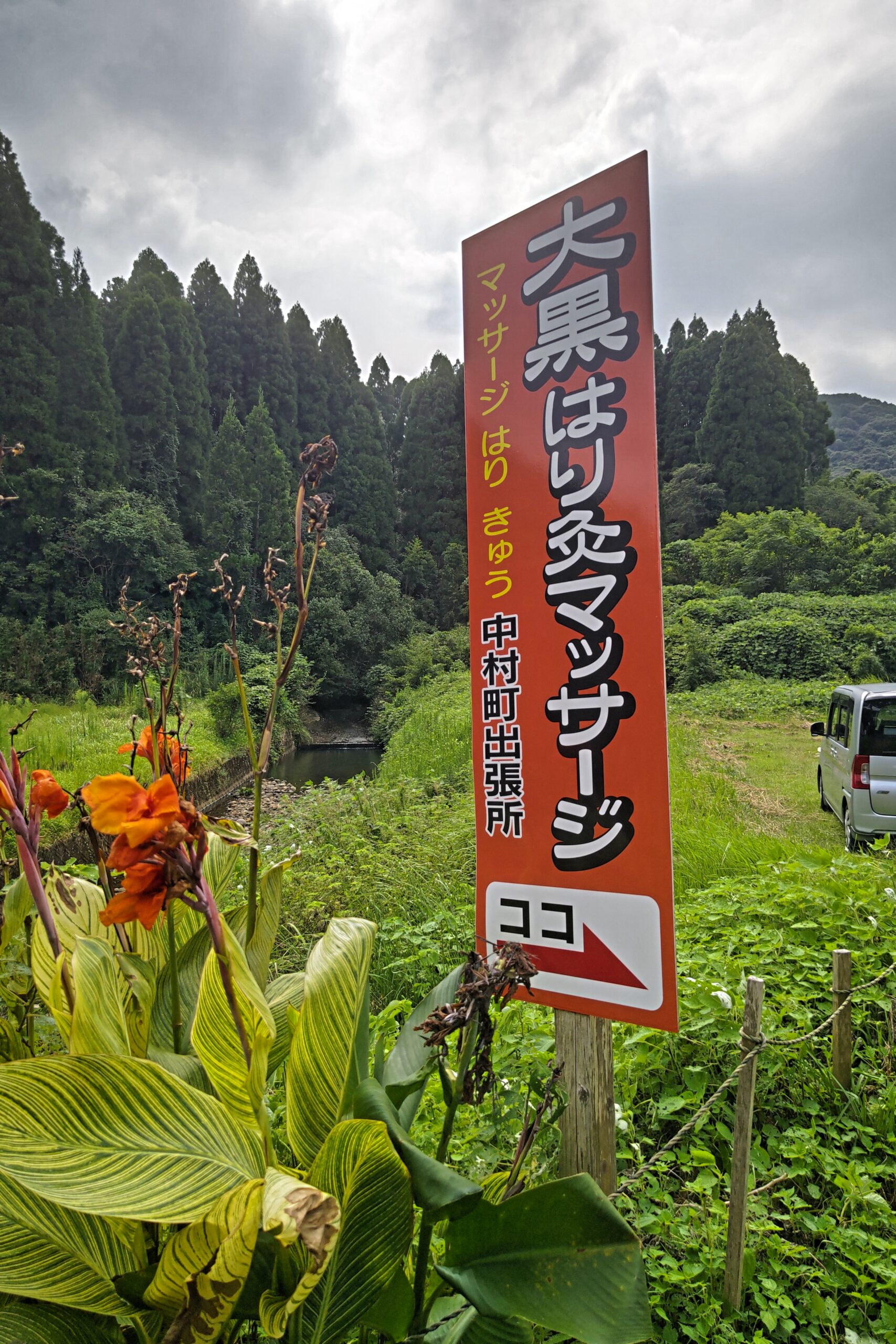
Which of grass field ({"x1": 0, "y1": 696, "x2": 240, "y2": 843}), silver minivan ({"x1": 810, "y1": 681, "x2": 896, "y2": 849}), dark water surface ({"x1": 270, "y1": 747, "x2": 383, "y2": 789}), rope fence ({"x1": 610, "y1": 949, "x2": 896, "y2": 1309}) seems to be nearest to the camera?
rope fence ({"x1": 610, "y1": 949, "x2": 896, "y2": 1309})

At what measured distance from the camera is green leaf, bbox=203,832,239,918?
2.72 ft

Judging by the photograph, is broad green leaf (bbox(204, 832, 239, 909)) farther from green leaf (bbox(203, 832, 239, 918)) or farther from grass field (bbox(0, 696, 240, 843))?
grass field (bbox(0, 696, 240, 843))

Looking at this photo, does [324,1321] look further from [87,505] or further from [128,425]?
[128,425]

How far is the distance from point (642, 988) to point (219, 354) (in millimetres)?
22688

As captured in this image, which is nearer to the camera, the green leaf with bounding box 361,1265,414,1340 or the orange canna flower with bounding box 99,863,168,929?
the orange canna flower with bounding box 99,863,168,929

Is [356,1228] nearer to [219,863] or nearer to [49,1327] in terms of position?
[49,1327]

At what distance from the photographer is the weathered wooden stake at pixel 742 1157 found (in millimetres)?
1053

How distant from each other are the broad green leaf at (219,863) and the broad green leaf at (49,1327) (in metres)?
0.35

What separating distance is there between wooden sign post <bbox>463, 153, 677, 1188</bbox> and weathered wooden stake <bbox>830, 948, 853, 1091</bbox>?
0.63 m

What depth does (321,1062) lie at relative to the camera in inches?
24.1

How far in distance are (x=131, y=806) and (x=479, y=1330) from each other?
0.60 m

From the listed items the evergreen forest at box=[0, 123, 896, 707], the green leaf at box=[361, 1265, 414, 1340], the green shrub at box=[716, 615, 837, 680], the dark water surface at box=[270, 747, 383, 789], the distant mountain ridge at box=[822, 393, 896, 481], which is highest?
the distant mountain ridge at box=[822, 393, 896, 481]

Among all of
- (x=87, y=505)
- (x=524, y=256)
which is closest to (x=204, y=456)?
(x=87, y=505)

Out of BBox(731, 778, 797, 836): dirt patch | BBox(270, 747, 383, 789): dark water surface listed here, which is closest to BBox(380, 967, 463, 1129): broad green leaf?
BBox(731, 778, 797, 836): dirt patch
